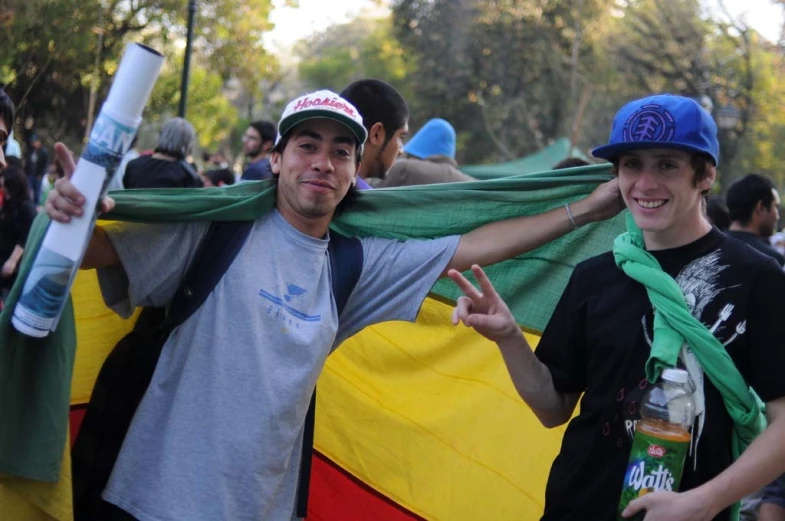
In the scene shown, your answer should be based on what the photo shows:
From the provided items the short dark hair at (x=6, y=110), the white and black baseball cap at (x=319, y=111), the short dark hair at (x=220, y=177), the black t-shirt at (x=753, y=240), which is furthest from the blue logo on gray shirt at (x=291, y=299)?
the short dark hair at (x=220, y=177)

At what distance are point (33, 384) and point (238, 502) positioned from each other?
27.5 inches

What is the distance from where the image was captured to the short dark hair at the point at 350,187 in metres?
3.12

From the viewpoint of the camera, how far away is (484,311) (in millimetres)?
2764

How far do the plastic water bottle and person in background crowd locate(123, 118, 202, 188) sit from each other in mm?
4657

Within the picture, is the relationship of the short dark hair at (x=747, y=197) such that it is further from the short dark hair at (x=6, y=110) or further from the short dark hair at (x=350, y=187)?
the short dark hair at (x=6, y=110)

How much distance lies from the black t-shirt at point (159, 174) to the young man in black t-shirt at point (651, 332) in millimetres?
4170

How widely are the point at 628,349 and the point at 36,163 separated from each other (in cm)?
1805

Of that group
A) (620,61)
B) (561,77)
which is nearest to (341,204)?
(620,61)

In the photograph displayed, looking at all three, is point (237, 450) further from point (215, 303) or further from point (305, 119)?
point (305, 119)

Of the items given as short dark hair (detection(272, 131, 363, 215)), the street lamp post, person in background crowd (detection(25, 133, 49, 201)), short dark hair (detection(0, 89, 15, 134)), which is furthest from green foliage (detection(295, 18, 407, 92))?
short dark hair (detection(0, 89, 15, 134))

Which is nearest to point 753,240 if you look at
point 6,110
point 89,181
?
point 6,110

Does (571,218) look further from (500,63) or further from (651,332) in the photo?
(500,63)

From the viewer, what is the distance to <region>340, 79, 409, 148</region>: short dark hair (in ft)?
14.7

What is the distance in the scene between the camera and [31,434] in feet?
9.37
